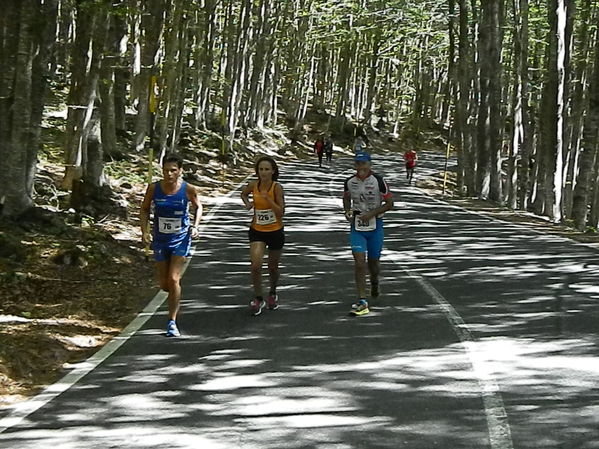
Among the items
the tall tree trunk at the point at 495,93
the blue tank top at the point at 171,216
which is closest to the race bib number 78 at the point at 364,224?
the blue tank top at the point at 171,216

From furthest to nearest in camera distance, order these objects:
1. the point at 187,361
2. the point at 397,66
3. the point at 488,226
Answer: the point at 397,66 < the point at 488,226 < the point at 187,361

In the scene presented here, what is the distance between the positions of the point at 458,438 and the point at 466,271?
841 centimetres

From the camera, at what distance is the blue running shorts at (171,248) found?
373 inches

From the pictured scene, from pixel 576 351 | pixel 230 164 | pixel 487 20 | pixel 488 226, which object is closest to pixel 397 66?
pixel 230 164

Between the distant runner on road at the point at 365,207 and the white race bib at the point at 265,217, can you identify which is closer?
the white race bib at the point at 265,217

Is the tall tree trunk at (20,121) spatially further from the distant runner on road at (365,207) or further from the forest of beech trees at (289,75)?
the distant runner on road at (365,207)

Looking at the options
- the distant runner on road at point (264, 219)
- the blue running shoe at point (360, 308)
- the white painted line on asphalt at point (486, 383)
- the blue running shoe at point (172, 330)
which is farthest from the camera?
the distant runner on road at point (264, 219)

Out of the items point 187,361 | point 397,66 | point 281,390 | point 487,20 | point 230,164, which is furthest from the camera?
point 397,66

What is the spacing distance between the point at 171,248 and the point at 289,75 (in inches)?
2150

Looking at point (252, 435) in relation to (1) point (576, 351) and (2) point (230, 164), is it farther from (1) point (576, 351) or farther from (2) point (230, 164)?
(2) point (230, 164)

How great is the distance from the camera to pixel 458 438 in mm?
5926

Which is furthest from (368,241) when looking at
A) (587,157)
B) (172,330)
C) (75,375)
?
(587,157)

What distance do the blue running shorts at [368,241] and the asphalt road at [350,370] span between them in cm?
68

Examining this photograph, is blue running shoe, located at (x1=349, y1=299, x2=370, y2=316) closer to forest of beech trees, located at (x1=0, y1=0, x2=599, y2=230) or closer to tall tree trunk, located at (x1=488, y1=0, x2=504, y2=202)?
forest of beech trees, located at (x1=0, y1=0, x2=599, y2=230)
